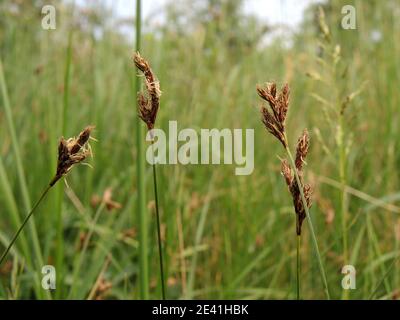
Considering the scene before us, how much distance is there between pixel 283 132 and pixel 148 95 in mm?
137

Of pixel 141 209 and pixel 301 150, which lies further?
pixel 141 209

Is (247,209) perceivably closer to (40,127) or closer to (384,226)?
(384,226)

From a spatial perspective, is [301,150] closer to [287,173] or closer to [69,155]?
[287,173]

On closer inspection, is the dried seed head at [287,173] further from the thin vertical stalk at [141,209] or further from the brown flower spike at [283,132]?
the thin vertical stalk at [141,209]

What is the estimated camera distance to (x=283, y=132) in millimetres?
507

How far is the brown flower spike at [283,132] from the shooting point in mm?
502

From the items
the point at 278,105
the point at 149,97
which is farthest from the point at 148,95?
the point at 278,105

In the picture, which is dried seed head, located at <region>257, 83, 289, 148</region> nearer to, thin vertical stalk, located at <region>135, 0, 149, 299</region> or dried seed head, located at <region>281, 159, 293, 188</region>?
dried seed head, located at <region>281, 159, 293, 188</region>

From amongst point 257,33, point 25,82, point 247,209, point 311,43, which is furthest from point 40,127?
point 311,43

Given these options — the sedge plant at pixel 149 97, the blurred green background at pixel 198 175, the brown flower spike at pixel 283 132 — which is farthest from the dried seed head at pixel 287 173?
the blurred green background at pixel 198 175

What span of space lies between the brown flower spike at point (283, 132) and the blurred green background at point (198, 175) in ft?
1.34

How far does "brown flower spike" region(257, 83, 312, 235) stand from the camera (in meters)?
0.50

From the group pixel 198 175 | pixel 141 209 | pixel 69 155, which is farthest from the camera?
pixel 198 175

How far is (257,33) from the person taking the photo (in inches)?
110
